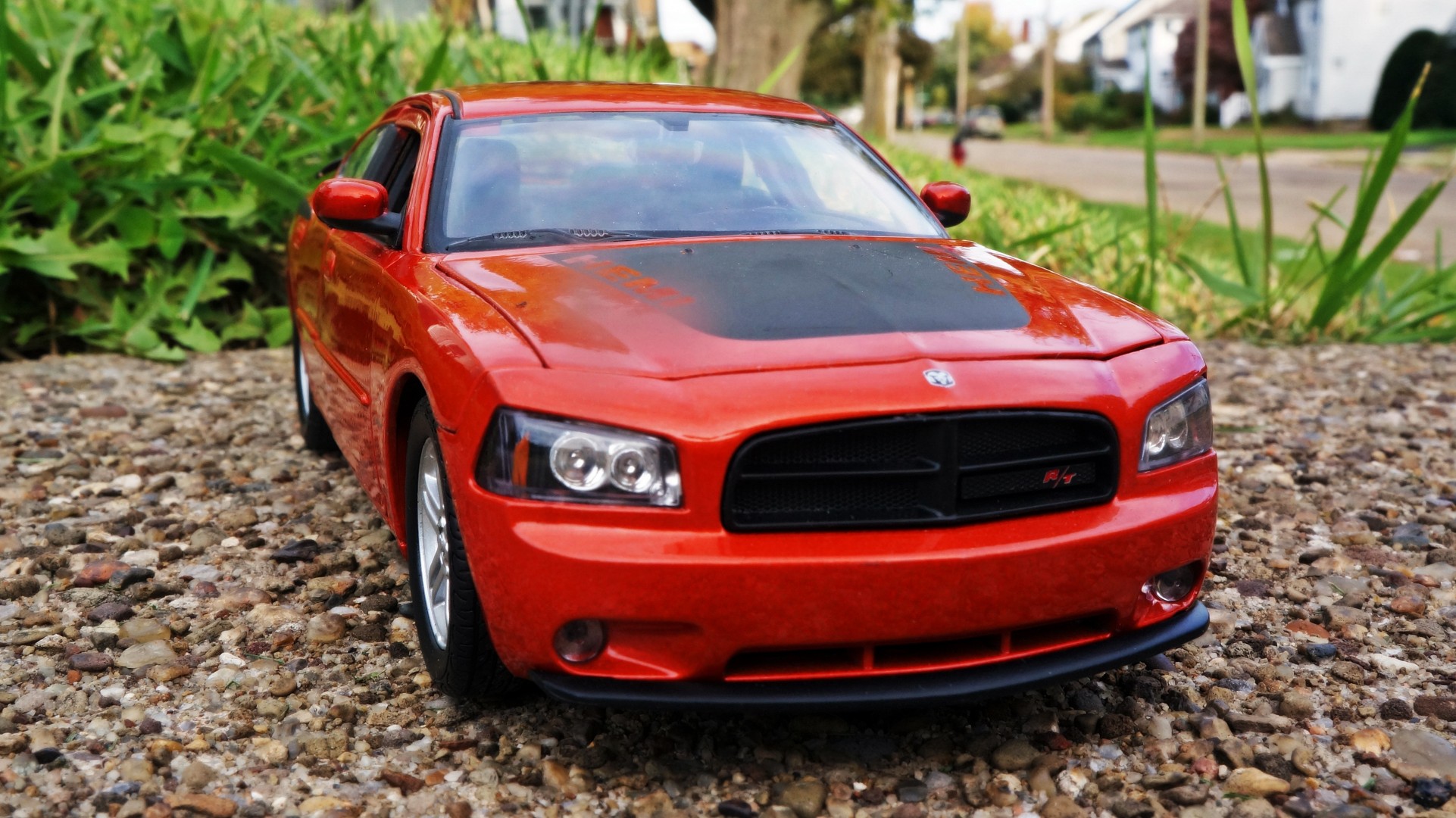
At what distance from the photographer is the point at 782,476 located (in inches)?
107

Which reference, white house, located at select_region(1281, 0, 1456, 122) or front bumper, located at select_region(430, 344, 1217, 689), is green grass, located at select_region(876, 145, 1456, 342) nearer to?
front bumper, located at select_region(430, 344, 1217, 689)

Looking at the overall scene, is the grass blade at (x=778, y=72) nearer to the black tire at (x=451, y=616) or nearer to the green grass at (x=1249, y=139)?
the black tire at (x=451, y=616)

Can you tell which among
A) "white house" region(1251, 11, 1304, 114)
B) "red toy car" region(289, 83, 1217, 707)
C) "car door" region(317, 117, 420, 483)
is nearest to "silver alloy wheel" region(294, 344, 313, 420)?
"car door" region(317, 117, 420, 483)

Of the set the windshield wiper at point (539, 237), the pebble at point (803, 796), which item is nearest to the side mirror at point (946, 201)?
the windshield wiper at point (539, 237)

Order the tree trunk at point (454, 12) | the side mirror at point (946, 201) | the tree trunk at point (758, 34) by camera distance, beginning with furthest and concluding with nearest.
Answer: the tree trunk at point (758, 34), the tree trunk at point (454, 12), the side mirror at point (946, 201)

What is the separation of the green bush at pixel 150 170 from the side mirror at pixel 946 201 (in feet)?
13.2

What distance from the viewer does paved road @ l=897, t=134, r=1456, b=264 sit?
613 inches

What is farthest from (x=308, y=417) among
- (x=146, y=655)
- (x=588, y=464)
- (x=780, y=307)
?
(x=588, y=464)

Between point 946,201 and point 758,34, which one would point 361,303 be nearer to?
point 946,201

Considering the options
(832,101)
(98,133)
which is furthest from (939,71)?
(98,133)

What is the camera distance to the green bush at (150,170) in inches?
285

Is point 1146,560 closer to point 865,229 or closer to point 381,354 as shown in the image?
point 865,229

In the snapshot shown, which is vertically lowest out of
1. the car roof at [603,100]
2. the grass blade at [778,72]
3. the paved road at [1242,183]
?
the paved road at [1242,183]

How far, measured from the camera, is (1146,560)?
2.93 metres
